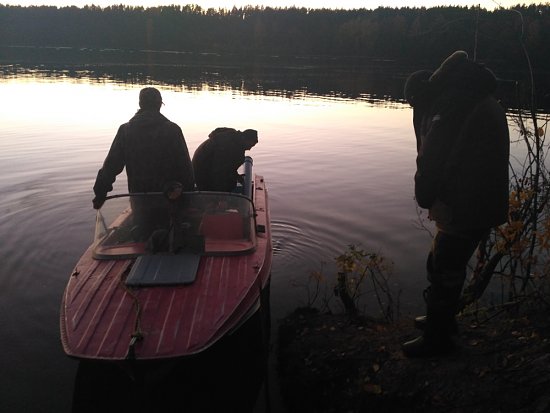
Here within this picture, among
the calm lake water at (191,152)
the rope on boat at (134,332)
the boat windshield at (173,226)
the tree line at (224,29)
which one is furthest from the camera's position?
the tree line at (224,29)

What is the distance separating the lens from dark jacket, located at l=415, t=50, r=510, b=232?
2.89 meters

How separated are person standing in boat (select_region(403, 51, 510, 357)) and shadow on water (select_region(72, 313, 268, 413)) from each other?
6.69 ft

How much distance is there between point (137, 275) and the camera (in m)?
4.31

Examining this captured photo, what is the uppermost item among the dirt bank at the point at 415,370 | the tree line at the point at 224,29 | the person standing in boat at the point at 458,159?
the tree line at the point at 224,29

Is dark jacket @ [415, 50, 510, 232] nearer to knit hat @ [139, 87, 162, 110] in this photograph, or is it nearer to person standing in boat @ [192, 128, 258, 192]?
knit hat @ [139, 87, 162, 110]

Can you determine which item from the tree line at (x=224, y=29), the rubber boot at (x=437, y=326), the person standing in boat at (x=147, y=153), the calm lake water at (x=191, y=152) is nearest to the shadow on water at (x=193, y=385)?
the calm lake water at (x=191, y=152)

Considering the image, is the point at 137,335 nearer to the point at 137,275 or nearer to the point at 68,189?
the point at 137,275

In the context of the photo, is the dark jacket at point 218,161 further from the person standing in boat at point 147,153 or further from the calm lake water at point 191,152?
the calm lake water at point 191,152

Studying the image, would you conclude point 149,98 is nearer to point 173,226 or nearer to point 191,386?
point 173,226

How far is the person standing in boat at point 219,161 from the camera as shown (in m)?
6.30

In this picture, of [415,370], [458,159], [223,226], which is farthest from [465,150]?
[223,226]

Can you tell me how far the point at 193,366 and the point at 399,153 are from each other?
1246cm

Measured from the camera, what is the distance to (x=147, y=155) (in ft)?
17.1

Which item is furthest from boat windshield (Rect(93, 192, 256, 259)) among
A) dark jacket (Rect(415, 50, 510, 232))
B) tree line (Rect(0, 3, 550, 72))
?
tree line (Rect(0, 3, 550, 72))
